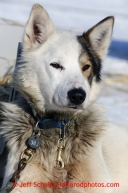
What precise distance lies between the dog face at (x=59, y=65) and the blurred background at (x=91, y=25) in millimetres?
502

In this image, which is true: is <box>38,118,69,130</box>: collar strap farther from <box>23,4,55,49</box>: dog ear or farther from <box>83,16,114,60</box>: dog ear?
<box>83,16,114,60</box>: dog ear

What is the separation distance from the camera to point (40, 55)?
3.28 meters

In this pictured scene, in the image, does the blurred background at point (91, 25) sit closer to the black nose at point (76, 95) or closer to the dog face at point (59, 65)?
the dog face at point (59, 65)

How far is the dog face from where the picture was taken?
303cm

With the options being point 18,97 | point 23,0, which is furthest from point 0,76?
point 23,0

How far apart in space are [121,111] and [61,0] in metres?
12.7

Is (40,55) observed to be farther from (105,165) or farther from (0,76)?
(0,76)

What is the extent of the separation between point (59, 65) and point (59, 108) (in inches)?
12.5

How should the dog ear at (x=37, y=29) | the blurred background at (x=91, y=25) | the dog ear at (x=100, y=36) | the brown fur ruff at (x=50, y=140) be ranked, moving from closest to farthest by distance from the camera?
the brown fur ruff at (x=50, y=140) < the dog ear at (x=37, y=29) < the dog ear at (x=100, y=36) < the blurred background at (x=91, y=25)

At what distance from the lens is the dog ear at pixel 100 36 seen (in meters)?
3.42

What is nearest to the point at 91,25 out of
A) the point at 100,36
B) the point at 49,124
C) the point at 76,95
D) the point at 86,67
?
the point at 100,36

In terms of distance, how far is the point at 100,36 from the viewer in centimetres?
351

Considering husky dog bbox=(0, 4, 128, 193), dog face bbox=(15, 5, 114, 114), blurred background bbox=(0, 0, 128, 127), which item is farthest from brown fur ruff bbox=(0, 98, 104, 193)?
blurred background bbox=(0, 0, 128, 127)

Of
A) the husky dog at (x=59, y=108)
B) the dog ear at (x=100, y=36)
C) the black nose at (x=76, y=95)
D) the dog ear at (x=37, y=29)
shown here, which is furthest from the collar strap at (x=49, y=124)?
the dog ear at (x=100, y=36)
